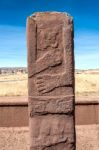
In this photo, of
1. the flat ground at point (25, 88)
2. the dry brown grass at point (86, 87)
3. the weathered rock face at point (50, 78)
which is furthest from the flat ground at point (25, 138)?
the dry brown grass at point (86, 87)

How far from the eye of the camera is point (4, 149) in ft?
34.0

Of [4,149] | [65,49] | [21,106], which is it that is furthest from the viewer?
[21,106]

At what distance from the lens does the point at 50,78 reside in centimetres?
762

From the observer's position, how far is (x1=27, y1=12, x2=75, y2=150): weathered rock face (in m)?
7.58

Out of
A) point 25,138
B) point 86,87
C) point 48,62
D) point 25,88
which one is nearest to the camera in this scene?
point 48,62

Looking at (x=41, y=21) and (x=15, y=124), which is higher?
(x=41, y=21)

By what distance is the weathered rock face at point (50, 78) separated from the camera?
7582mm

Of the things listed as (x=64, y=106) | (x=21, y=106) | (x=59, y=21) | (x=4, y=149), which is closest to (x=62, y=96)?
(x=64, y=106)

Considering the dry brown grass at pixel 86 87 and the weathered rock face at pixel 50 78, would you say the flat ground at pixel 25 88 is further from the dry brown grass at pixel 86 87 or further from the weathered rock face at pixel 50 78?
the weathered rock face at pixel 50 78

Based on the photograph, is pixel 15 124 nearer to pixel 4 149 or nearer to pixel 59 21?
pixel 4 149

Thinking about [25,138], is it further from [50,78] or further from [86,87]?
[86,87]

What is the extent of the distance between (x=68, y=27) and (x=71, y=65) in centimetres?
61

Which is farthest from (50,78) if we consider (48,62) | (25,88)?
(25,88)

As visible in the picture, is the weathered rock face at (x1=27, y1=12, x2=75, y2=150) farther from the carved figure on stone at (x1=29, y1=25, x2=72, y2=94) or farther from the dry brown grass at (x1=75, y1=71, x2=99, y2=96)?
the dry brown grass at (x1=75, y1=71, x2=99, y2=96)
